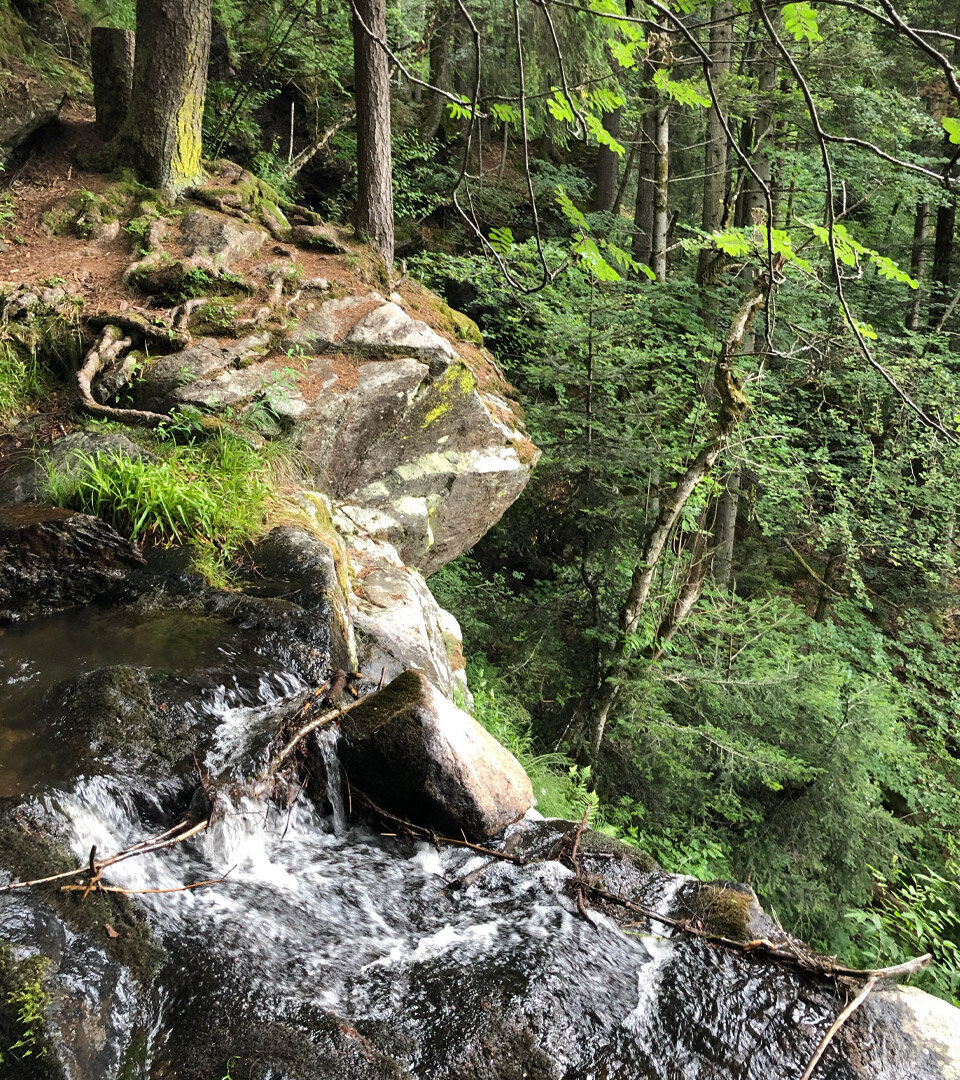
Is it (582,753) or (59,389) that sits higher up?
(59,389)

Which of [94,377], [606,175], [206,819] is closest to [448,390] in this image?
[94,377]

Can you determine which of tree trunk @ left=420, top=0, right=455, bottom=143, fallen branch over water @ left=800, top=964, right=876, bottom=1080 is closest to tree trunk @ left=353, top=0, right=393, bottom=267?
tree trunk @ left=420, top=0, right=455, bottom=143

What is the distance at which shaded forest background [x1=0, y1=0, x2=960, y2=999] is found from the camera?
6.63m

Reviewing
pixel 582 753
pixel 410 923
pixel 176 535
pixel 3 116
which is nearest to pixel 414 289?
pixel 3 116

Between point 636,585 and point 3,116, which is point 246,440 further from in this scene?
point 3,116

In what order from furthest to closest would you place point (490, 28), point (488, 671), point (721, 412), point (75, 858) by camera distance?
point (490, 28)
point (488, 671)
point (721, 412)
point (75, 858)

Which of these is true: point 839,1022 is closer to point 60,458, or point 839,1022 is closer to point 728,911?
point 728,911

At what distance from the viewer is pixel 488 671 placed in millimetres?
7836

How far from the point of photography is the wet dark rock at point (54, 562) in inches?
155

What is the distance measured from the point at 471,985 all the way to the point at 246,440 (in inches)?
159

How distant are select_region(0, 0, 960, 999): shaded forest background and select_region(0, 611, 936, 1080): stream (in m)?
2.14

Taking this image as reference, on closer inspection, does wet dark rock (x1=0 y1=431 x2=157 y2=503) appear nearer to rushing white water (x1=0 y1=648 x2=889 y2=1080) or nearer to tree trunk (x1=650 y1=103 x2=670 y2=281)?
rushing white water (x1=0 y1=648 x2=889 y2=1080)

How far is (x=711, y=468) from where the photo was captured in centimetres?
745

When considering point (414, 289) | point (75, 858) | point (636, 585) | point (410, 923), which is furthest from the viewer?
point (414, 289)
